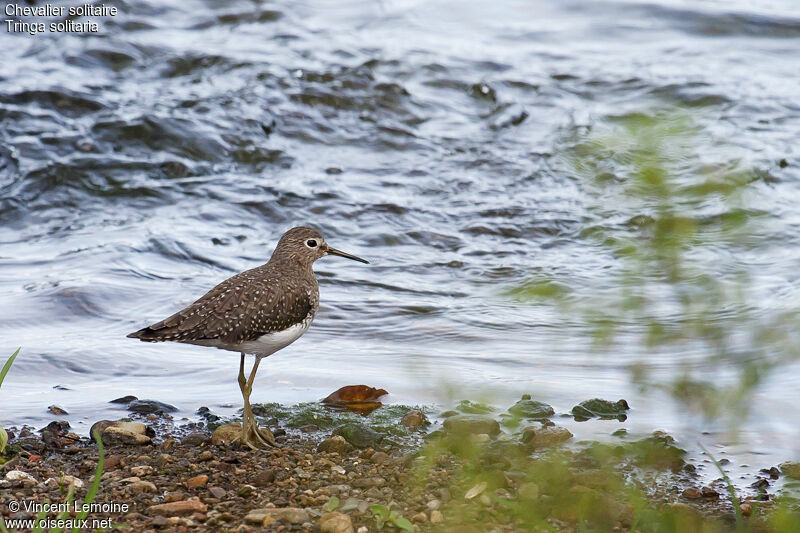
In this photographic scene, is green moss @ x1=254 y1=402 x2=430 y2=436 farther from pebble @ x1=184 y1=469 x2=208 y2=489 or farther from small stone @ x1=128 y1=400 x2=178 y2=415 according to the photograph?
pebble @ x1=184 y1=469 x2=208 y2=489

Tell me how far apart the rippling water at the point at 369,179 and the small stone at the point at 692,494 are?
63cm

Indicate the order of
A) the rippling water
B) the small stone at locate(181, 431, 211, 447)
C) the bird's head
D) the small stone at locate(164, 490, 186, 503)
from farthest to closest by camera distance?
1. the rippling water
2. the bird's head
3. the small stone at locate(181, 431, 211, 447)
4. the small stone at locate(164, 490, 186, 503)

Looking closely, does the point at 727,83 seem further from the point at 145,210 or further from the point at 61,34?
the point at 61,34

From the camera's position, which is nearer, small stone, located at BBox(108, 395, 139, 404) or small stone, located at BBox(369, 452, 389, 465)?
small stone, located at BBox(369, 452, 389, 465)

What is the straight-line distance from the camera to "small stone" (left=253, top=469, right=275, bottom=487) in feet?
15.9

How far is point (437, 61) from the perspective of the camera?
49.3ft

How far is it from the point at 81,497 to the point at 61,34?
474 inches

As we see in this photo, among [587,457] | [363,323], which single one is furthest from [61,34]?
[587,457]

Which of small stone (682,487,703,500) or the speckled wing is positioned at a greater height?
the speckled wing

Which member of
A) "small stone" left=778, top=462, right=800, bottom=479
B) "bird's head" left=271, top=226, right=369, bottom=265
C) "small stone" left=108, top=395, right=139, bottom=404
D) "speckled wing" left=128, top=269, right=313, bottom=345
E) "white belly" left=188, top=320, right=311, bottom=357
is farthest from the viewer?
"bird's head" left=271, top=226, right=369, bottom=265

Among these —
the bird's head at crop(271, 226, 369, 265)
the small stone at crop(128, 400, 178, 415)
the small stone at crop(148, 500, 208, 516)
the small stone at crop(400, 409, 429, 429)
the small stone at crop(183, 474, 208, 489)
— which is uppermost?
the bird's head at crop(271, 226, 369, 265)

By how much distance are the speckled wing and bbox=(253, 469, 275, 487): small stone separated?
942 millimetres

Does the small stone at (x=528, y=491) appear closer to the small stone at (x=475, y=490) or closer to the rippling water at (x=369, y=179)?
the small stone at (x=475, y=490)

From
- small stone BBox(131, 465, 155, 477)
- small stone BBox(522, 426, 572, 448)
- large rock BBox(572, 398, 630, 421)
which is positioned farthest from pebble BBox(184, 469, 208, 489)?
large rock BBox(572, 398, 630, 421)
